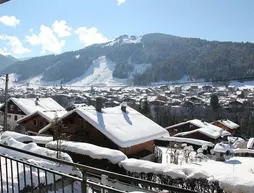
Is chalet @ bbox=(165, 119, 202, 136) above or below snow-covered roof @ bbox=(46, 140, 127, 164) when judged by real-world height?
below

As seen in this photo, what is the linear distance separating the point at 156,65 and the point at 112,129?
4958 inches

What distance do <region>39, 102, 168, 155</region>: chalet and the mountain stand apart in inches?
2955

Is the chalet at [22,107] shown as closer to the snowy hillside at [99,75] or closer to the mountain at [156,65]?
the mountain at [156,65]

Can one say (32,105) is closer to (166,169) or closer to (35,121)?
(35,121)

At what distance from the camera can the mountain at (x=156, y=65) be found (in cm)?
11200

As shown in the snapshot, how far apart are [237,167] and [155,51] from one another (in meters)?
162

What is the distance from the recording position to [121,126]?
1870cm

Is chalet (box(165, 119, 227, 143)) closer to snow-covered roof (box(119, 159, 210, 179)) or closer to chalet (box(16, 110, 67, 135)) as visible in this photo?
chalet (box(16, 110, 67, 135))

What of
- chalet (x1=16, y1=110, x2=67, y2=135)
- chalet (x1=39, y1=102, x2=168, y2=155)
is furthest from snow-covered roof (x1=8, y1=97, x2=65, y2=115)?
chalet (x1=39, y1=102, x2=168, y2=155)

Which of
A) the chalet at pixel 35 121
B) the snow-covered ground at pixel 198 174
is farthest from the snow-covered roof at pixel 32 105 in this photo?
the snow-covered ground at pixel 198 174

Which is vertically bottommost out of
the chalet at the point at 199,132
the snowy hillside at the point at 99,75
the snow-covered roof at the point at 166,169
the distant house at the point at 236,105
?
the chalet at the point at 199,132

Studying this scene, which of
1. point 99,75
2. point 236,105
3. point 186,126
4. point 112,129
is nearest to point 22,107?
point 112,129

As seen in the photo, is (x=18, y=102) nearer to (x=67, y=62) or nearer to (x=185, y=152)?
(x=185, y=152)

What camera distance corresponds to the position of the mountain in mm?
112000
